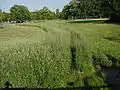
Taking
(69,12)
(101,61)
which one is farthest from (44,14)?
(101,61)

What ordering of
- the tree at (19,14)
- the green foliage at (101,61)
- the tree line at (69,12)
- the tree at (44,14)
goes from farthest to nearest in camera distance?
the tree at (44,14), the tree at (19,14), the tree line at (69,12), the green foliage at (101,61)

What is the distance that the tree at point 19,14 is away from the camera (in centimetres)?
12626

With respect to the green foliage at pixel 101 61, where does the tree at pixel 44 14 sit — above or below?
above

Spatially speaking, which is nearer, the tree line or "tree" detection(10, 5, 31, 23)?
the tree line

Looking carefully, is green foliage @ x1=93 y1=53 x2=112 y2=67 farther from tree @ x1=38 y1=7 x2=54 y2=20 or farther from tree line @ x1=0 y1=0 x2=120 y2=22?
tree @ x1=38 y1=7 x2=54 y2=20

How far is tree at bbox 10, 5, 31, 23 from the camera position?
126256mm

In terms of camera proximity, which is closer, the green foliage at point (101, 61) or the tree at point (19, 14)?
the green foliage at point (101, 61)

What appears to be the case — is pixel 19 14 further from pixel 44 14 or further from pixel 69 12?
pixel 69 12

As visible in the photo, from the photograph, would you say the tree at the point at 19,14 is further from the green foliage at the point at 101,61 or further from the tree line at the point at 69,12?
the green foliage at the point at 101,61

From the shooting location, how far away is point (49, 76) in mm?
11203

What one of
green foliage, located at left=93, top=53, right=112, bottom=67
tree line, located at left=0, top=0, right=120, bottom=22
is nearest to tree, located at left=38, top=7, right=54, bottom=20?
tree line, located at left=0, top=0, right=120, bottom=22

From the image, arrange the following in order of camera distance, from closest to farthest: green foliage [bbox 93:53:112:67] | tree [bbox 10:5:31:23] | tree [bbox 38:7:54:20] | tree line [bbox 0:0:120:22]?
green foliage [bbox 93:53:112:67] < tree line [bbox 0:0:120:22] < tree [bbox 10:5:31:23] < tree [bbox 38:7:54:20]

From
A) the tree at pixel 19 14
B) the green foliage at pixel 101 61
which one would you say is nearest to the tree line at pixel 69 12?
the tree at pixel 19 14

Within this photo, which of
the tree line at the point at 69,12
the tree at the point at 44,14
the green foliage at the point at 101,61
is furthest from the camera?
the tree at the point at 44,14
